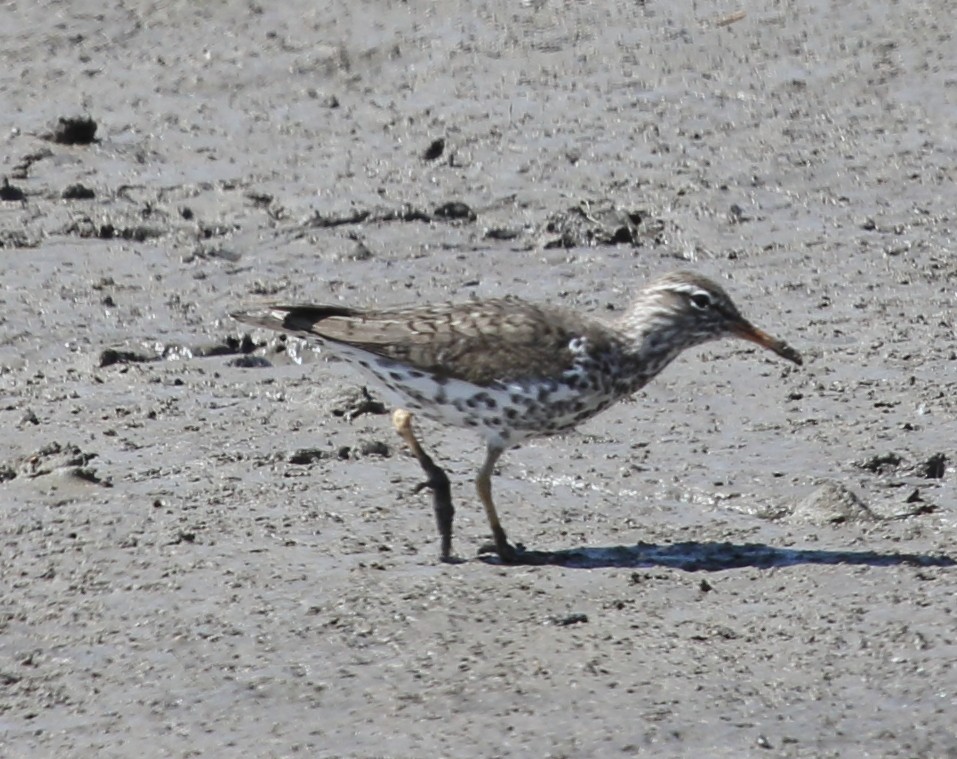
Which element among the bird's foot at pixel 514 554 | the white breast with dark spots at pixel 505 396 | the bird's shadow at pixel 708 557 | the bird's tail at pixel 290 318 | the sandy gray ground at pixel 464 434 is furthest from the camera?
the bird's tail at pixel 290 318

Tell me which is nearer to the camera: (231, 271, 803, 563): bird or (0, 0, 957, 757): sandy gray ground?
(0, 0, 957, 757): sandy gray ground

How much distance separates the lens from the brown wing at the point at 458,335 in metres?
9.10

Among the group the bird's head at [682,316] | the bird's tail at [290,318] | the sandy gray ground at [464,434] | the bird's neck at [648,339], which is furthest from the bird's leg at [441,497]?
the bird's head at [682,316]

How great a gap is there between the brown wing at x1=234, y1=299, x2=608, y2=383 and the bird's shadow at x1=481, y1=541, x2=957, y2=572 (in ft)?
2.71

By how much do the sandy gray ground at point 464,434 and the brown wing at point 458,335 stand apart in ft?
2.66

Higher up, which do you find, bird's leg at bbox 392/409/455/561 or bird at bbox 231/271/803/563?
bird at bbox 231/271/803/563

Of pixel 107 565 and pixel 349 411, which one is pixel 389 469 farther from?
A: pixel 107 565

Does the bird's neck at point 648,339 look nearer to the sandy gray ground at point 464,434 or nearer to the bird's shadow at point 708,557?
the sandy gray ground at point 464,434

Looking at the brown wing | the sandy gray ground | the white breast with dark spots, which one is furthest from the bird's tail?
the sandy gray ground

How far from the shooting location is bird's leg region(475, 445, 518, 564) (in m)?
9.03

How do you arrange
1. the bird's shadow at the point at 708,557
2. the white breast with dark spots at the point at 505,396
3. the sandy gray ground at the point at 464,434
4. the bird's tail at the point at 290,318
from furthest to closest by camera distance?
the bird's tail at the point at 290,318, the white breast with dark spots at the point at 505,396, the bird's shadow at the point at 708,557, the sandy gray ground at the point at 464,434

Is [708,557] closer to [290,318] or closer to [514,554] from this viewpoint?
[514,554]

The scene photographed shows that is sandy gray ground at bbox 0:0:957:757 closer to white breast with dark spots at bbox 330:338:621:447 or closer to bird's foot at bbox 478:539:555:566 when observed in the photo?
bird's foot at bbox 478:539:555:566

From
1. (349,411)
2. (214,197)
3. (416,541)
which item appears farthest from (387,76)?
(416,541)
